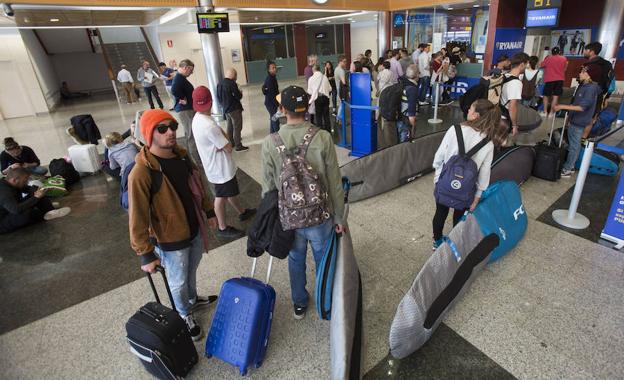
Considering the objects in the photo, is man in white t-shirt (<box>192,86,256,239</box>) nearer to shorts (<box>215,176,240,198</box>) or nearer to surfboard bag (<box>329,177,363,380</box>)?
shorts (<box>215,176,240,198</box>)

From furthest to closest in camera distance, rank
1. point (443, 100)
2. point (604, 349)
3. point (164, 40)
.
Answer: point (164, 40) < point (443, 100) < point (604, 349)

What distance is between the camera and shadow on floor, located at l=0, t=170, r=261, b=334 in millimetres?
2998

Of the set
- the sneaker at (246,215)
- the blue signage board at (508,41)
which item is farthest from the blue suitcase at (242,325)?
the blue signage board at (508,41)

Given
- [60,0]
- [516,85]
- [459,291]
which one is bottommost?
[459,291]

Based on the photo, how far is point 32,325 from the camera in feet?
8.93

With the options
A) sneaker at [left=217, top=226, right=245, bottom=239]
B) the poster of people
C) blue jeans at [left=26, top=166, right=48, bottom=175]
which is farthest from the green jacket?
the poster of people

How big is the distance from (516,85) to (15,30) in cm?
1594

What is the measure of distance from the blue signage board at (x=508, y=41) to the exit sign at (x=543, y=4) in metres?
0.85

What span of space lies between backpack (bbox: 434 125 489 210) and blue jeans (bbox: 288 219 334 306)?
3.60ft

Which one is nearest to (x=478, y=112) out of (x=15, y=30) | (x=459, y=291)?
→ (x=459, y=291)

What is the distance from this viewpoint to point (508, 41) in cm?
948

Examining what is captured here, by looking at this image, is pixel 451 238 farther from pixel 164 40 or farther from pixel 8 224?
pixel 164 40

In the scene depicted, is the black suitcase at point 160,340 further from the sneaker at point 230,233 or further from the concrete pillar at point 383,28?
the concrete pillar at point 383,28

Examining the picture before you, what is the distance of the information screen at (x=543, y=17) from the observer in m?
8.05
